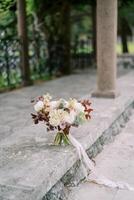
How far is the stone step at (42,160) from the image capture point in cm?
319

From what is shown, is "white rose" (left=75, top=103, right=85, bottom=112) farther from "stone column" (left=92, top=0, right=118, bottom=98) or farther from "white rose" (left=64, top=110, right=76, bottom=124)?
"stone column" (left=92, top=0, right=118, bottom=98)

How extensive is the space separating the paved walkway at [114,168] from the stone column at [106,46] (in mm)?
1459

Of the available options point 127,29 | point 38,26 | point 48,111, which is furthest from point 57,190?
point 127,29

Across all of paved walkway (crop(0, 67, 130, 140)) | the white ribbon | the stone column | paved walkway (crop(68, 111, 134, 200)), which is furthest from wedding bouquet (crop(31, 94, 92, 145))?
the stone column

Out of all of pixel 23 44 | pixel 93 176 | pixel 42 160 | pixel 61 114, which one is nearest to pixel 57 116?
pixel 61 114

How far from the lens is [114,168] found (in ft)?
14.5

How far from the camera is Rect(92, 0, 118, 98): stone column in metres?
7.15

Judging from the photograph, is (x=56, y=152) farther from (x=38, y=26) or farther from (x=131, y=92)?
(x=38, y=26)

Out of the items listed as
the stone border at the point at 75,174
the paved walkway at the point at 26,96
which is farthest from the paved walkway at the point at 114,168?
the paved walkway at the point at 26,96

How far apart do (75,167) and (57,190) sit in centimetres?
49

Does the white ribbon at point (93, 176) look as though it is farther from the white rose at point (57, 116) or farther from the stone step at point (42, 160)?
the white rose at point (57, 116)

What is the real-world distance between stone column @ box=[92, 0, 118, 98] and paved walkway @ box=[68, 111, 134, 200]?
1459mm

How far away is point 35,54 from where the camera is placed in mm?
11492

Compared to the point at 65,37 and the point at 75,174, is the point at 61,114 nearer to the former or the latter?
the point at 75,174
